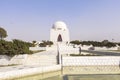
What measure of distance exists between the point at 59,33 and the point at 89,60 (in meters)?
52.5

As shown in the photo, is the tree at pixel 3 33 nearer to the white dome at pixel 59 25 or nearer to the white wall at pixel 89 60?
the white dome at pixel 59 25

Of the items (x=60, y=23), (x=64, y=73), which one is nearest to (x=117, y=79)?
(x=64, y=73)

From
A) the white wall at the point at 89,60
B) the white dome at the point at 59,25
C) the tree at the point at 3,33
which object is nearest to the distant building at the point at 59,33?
the white dome at the point at 59,25

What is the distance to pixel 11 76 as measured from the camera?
38.7 feet

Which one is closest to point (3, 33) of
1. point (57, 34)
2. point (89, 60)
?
point (57, 34)

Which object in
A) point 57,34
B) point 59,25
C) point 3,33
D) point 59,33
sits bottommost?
point 3,33

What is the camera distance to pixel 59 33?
226 feet

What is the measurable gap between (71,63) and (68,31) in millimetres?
53897

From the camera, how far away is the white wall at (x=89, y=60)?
648 inches

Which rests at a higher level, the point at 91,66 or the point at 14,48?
the point at 14,48

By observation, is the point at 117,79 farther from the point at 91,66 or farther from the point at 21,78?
the point at 21,78

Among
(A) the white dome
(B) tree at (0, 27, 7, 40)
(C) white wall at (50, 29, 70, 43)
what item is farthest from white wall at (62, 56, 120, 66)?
(C) white wall at (50, 29, 70, 43)

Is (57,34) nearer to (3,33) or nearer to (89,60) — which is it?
(3,33)

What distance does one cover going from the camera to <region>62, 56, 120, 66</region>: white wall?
648 inches
